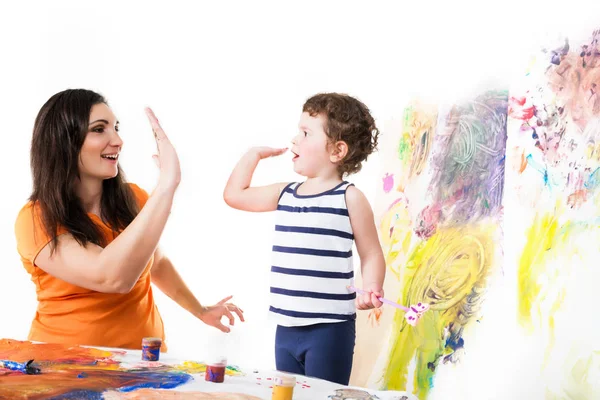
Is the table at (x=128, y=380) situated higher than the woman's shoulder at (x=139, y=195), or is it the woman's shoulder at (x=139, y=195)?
the woman's shoulder at (x=139, y=195)

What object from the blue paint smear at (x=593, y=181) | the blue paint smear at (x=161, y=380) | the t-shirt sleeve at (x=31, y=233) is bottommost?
the blue paint smear at (x=161, y=380)

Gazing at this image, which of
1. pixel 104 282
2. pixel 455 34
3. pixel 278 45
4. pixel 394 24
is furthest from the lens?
pixel 278 45

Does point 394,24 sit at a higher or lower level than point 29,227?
higher

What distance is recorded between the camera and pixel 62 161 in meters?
1.97

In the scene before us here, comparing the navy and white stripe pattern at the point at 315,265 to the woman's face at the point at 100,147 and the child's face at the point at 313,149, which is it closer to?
the child's face at the point at 313,149

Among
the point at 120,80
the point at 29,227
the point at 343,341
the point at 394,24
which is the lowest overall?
the point at 343,341

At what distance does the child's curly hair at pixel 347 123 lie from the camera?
1.96 meters

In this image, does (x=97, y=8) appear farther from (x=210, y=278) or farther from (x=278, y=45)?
(x=210, y=278)

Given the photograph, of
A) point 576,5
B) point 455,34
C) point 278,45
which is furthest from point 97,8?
point 576,5

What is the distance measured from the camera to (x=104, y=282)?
71.7 inches

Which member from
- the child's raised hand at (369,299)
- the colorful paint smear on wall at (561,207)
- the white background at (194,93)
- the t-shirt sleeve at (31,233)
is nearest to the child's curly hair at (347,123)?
the child's raised hand at (369,299)

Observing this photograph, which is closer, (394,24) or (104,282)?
(104,282)

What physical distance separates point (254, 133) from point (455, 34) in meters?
1.06

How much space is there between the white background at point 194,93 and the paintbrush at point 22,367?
1733mm
